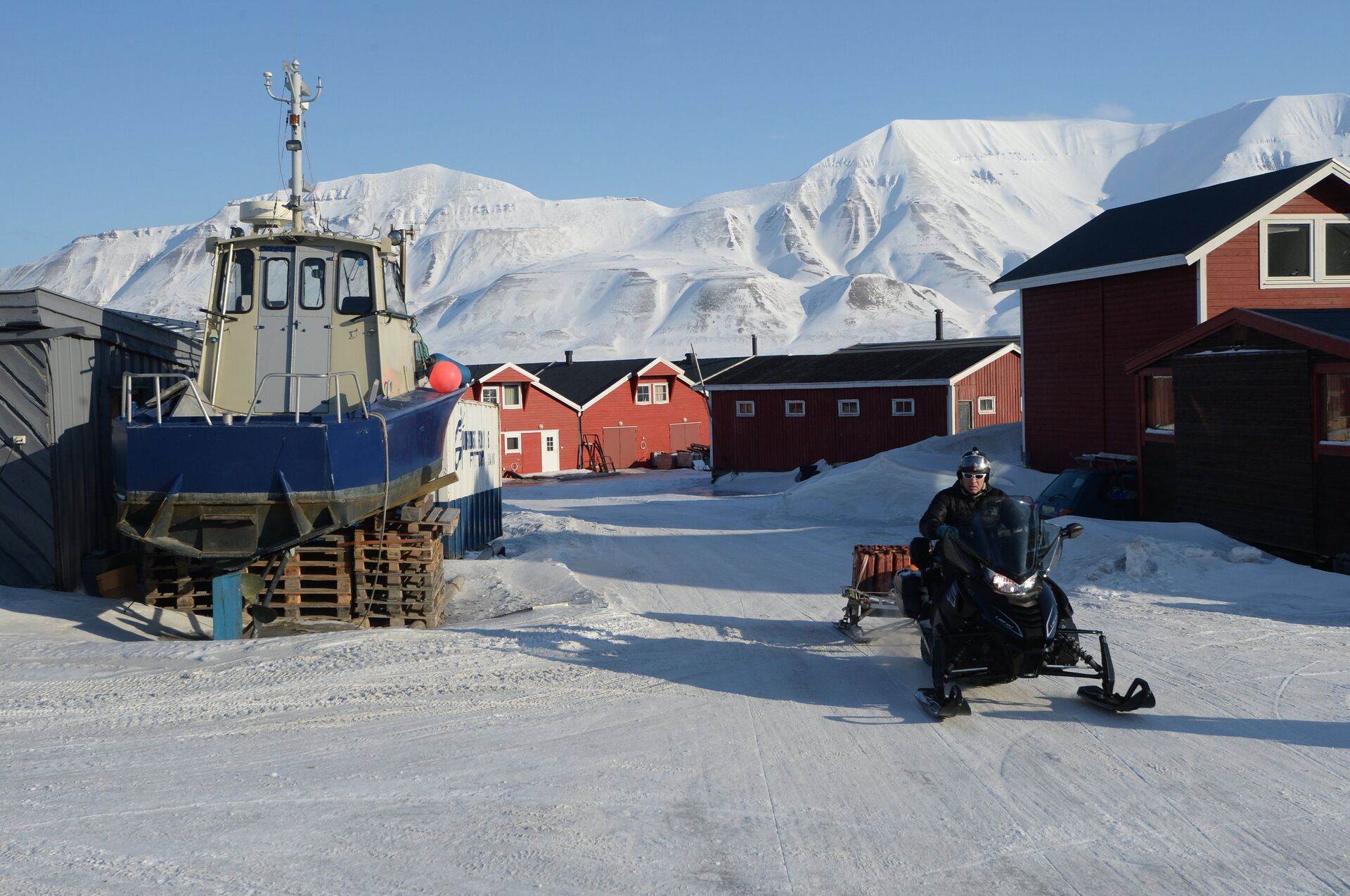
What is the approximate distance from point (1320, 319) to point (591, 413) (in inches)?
1515

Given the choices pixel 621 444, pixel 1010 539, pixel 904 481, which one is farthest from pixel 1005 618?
pixel 621 444

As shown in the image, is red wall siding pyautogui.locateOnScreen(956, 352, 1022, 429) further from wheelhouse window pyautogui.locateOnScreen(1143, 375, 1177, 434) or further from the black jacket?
the black jacket

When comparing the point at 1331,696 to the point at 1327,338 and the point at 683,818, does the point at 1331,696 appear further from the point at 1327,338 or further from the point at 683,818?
the point at 1327,338

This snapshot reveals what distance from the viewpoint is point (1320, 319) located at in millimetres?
13766

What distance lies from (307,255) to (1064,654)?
8.86 metres

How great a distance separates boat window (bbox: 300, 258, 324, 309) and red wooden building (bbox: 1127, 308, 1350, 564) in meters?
11.3

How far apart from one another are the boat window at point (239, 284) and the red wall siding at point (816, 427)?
25151mm

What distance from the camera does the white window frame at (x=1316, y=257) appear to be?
798 inches

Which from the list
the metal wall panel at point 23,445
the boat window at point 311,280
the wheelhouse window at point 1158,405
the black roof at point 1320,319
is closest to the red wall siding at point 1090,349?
the wheelhouse window at point 1158,405

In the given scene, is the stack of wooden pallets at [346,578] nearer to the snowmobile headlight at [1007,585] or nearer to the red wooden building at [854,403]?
the snowmobile headlight at [1007,585]

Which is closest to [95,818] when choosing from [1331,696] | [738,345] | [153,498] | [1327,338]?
Result: [153,498]

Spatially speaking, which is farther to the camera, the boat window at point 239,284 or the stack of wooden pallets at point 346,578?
the boat window at point 239,284

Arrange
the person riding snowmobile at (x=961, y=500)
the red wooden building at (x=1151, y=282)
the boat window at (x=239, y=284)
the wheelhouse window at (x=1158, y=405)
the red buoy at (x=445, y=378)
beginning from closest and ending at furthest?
the person riding snowmobile at (x=961, y=500), the boat window at (x=239, y=284), the red buoy at (x=445, y=378), the wheelhouse window at (x=1158, y=405), the red wooden building at (x=1151, y=282)

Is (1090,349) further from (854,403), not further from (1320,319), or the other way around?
(854,403)
